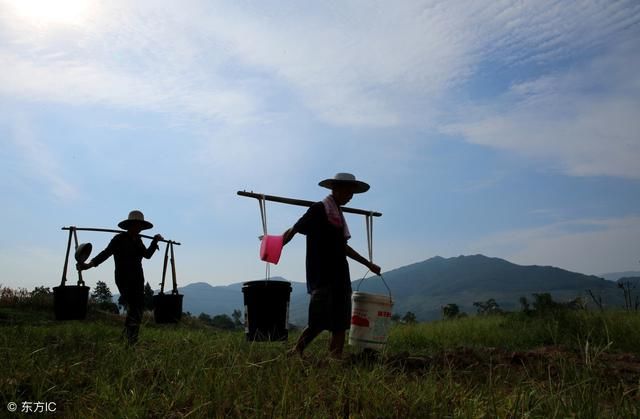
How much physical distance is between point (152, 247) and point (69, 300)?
3.96 meters

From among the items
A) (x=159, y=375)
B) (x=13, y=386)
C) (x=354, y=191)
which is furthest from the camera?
(x=354, y=191)

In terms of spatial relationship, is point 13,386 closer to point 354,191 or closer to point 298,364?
point 298,364

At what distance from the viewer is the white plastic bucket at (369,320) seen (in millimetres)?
5184

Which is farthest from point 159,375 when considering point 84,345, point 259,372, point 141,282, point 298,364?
point 141,282

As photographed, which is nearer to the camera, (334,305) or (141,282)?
(334,305)

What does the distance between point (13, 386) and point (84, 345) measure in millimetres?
1670

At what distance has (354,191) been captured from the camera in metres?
5.14

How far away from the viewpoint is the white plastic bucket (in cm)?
518

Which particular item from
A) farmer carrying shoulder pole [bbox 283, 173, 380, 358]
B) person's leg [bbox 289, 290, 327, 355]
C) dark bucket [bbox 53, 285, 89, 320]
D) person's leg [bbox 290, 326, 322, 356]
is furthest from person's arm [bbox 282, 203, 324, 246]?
dark bucket [bbox 53, 285, 89, 320]

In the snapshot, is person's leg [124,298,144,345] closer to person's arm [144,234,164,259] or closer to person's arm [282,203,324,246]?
person's arm [144,234,164,259]

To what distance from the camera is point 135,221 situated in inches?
245

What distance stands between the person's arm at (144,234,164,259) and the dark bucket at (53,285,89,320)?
3783mm

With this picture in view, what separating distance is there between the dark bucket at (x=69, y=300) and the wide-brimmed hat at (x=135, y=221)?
3486 mm

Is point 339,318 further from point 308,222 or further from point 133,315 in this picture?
point 133,315
